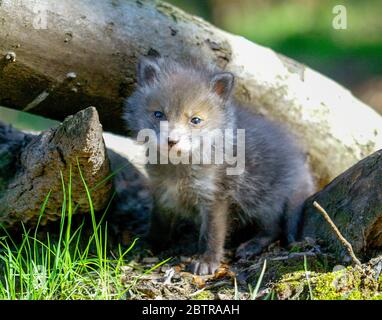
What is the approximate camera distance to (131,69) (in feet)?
14.4

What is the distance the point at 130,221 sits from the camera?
4.86 meters

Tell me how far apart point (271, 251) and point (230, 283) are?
2.20 ft

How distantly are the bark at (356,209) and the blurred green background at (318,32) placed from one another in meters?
5.68

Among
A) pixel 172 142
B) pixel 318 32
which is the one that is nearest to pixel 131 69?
pixel 172 142

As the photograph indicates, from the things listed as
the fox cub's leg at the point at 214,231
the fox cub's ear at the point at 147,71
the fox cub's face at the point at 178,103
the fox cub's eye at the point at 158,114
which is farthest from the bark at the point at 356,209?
the fox cub's ear at the point at 147,71

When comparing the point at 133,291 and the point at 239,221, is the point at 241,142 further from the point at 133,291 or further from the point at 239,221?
the point at 133,291

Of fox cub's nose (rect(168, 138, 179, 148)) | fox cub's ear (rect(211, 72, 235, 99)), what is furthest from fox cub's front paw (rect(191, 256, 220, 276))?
fox cub's ear (rect(211, 72, 235, 99))

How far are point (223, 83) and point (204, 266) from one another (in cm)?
121

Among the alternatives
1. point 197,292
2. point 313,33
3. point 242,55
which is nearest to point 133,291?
point 197,292

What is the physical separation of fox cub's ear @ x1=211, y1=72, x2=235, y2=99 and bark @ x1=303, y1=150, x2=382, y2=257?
926 mm

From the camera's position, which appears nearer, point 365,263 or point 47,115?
point 365,263

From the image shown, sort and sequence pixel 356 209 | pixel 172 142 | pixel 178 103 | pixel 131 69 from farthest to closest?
pixel 131 69 → pixel 178 103 → pixel 172 142 → pixel 356 209

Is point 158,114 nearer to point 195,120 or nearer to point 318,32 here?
point 195,120

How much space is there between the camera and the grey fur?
411cm
